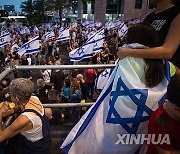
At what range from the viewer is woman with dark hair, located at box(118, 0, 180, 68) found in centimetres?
170

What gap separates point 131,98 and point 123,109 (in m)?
0.08

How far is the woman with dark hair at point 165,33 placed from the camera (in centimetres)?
170

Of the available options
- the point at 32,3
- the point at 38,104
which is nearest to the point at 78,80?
the point at 38,104

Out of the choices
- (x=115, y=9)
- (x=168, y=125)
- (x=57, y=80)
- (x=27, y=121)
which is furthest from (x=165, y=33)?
(x=115, y=9)

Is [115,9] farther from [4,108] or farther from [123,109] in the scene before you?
[123,109]

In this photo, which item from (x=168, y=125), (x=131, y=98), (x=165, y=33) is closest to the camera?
(x=168, y=125)

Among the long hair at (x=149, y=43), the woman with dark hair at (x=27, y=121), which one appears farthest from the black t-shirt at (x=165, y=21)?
the woman with dark hair at (x=27, y=121)

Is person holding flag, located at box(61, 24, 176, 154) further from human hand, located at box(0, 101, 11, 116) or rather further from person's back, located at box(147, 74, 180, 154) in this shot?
human hand, located at box(0, 101, 11, 116)

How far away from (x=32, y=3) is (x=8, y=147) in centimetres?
7738

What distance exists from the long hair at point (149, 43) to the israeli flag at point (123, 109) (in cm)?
4

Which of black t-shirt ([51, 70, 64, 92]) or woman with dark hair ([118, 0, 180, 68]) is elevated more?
woman with dark hair ([118, 0, 180, 68])

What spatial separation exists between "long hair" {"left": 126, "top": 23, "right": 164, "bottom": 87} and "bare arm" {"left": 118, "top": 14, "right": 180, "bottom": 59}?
45mm

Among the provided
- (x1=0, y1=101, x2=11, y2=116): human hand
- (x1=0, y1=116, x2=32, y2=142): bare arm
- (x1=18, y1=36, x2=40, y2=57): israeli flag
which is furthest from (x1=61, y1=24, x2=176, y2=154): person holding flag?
(x1=18, y1=36, x2=40, y2=57): israeli flag

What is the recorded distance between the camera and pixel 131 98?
1.68 m
